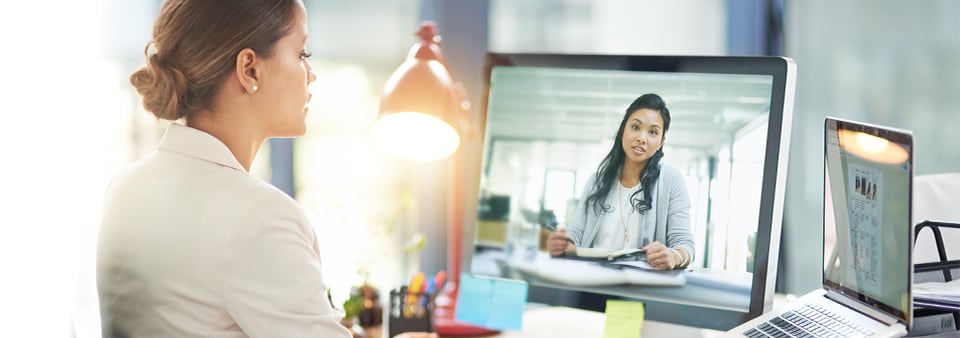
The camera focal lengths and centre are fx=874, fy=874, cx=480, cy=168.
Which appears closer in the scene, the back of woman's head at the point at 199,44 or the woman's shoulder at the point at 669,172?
the back of woman's head at the point at 199,44

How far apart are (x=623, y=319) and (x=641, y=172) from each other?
23 centimetres

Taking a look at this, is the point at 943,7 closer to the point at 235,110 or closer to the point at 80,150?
the point at 235,110

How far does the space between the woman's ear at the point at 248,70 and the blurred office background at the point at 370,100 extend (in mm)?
433

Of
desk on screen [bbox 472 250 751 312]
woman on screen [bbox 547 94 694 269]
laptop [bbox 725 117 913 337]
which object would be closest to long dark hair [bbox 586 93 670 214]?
woman on screen [bbox 547 94 694 269]

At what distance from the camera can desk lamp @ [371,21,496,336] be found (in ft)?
4.91

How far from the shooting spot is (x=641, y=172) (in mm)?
1299

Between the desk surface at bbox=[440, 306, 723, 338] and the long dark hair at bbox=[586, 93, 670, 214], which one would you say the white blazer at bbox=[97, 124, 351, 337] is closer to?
the long dark hair at bbox=[586, 93, 670, 214]

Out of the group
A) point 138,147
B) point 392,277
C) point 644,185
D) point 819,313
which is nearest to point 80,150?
point 138,147

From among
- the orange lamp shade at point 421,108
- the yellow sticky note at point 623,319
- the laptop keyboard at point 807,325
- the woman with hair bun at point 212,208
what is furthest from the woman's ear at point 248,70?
the laptop keyboard at point 807,325

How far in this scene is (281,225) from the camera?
102 centimetres

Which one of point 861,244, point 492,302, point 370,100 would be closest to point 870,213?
point 861,244

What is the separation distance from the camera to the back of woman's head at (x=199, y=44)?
1.08 metres

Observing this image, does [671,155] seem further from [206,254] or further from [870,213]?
[206,254]

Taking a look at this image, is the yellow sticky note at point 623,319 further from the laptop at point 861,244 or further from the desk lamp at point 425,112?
the desk lamp at point 425,112
